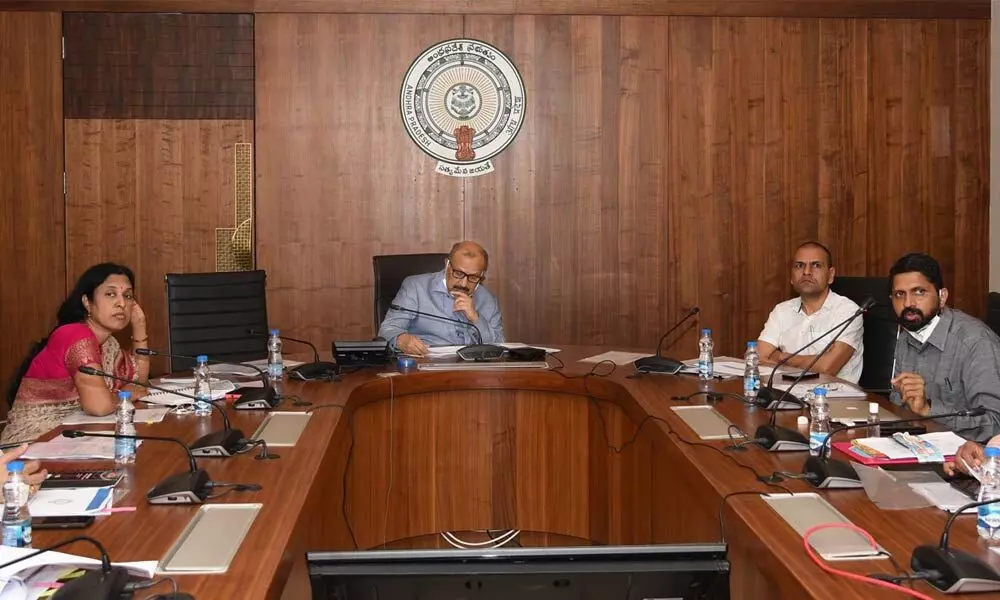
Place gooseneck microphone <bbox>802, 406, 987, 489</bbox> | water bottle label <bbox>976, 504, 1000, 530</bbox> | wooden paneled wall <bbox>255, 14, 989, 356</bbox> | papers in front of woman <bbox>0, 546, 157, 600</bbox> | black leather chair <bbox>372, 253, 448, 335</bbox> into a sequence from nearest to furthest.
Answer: papers in front of woman <bbox>0, 546, 157, 600</bbox>, water bottle label <bbox>976, 504, 1000, 530</bbox>, gooseneck microphone <bbox>802, 406, 987, 489</bbox>, black leather chair <bbox>372, 253, 448, 335</bbox>, wooden paneled wall <bbox>255, 14, 989, 356</bbox>

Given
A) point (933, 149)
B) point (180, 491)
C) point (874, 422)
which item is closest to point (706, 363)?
point (874, 422)

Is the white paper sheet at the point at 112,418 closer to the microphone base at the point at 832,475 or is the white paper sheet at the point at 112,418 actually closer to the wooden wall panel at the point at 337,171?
the microphone base at the point at 832,475

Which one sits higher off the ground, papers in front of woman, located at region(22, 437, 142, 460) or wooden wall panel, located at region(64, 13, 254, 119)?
wooden wall panel, located at region(64, 13, 254, 119)

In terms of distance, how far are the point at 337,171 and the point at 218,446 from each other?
3079mm

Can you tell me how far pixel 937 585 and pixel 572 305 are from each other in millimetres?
3879

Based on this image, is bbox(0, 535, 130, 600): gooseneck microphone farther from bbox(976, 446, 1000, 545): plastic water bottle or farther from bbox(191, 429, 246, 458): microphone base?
bbox(976, 446, 1000, 545): plastic water bottle

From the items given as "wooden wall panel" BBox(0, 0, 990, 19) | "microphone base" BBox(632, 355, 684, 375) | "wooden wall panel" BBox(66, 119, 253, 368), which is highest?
"wooden wall panel" BBox(0, 0, 990, 19)

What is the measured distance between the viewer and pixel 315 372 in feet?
11.7

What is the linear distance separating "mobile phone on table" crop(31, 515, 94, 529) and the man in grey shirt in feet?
7.20

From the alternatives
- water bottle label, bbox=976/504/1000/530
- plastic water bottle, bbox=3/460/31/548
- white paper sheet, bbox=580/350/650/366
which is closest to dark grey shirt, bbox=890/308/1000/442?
white paper sheet, bbox=580/350/650/366

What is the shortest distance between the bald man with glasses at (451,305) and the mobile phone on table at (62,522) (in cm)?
223

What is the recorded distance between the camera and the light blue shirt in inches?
169

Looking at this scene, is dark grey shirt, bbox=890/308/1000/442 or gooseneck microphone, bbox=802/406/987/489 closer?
gooseneck microphone, bbox=802/406/987/489

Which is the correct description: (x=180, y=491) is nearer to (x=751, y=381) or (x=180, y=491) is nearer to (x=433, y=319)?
(x=751, y=381)
